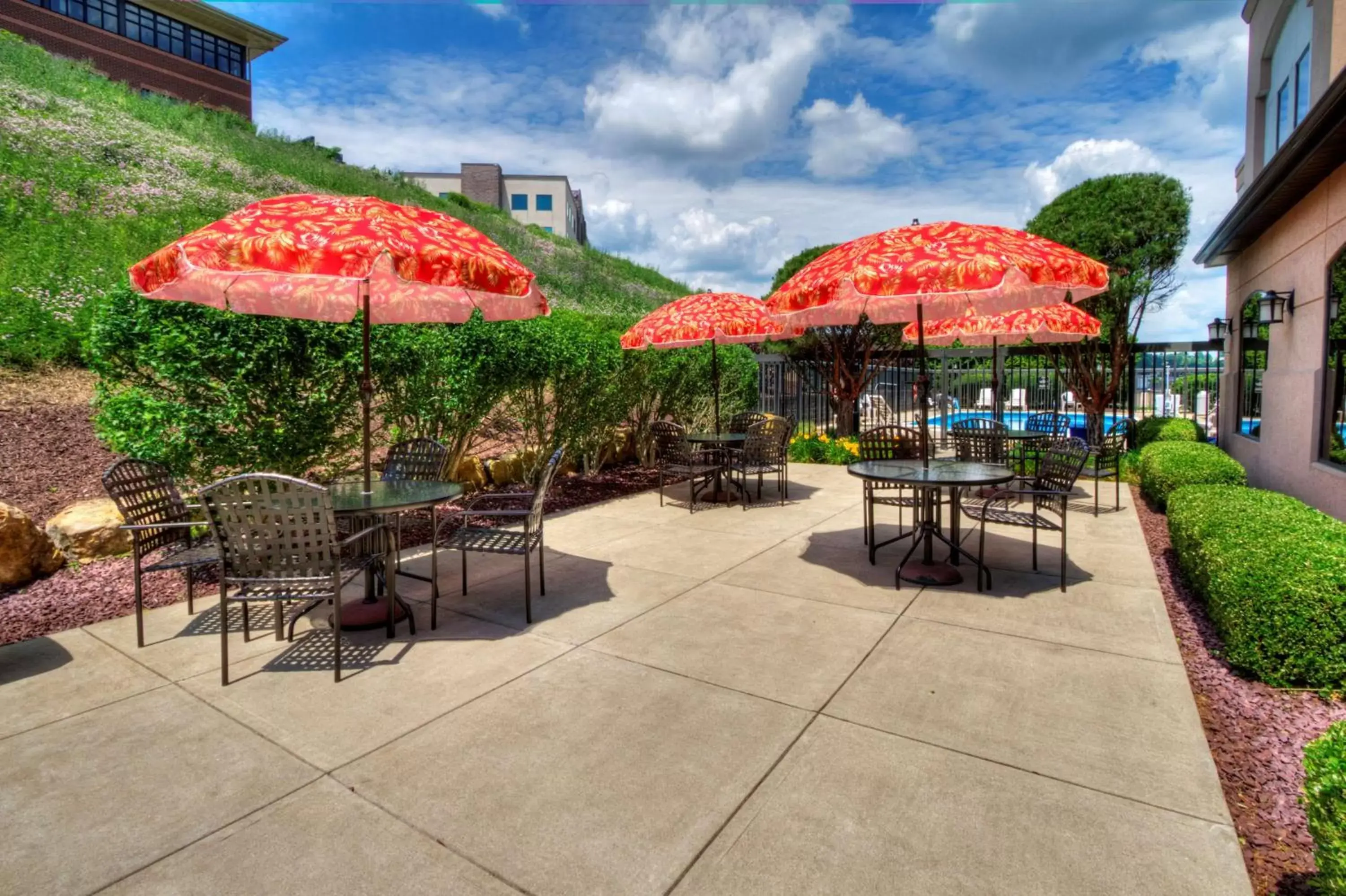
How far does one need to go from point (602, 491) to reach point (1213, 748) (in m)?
7.34

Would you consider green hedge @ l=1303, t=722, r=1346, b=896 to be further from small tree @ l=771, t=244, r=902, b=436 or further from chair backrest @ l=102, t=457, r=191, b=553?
small tree @ l=771, t=244, r=902, b=436

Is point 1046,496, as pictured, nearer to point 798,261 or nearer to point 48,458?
point 48,458

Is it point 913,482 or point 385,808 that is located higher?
point 913,482

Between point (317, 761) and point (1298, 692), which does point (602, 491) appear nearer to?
point (317, 761)

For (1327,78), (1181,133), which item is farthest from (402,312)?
(1181,133)

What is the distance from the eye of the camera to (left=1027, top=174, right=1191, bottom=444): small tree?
12.7m

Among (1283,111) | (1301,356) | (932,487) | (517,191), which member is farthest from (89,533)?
(517,191)

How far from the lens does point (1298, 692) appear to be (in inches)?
137

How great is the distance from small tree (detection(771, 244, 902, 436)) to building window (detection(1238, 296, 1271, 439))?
19.1 ft

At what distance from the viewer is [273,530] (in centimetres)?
346

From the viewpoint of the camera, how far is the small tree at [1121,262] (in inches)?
500

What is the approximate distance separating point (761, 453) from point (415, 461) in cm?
422

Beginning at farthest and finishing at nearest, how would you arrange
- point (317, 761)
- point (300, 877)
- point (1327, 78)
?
point (1327, 78), point (317, 761), point (300, 877)

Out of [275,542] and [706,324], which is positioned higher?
[706,324]
